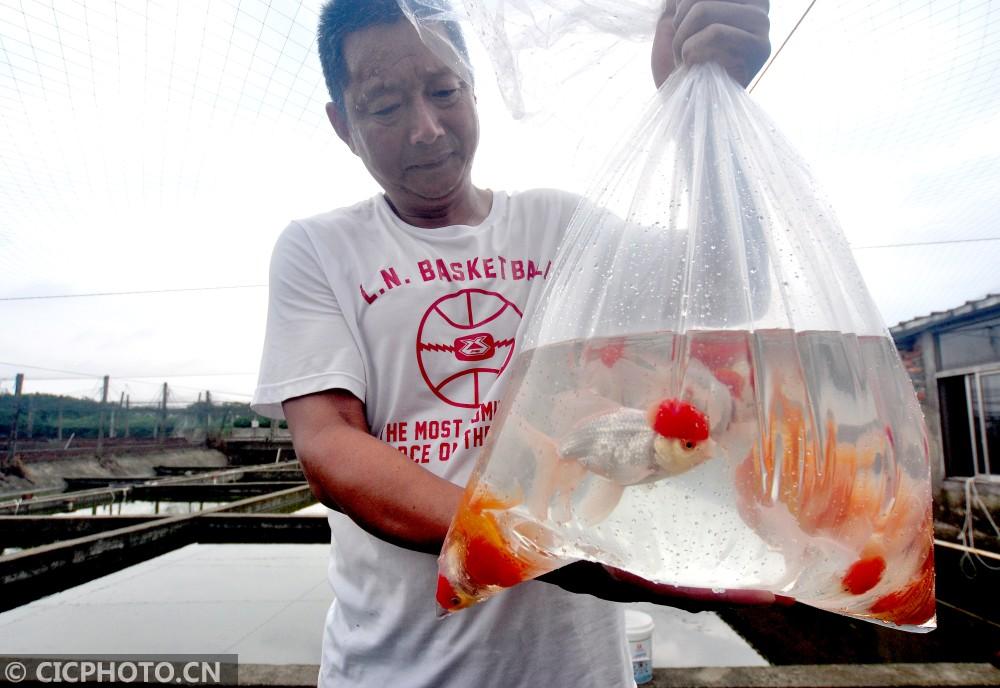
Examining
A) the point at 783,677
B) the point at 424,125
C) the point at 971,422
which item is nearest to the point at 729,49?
the point at 424,125

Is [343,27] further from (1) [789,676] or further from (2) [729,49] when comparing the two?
(1) [789,676]

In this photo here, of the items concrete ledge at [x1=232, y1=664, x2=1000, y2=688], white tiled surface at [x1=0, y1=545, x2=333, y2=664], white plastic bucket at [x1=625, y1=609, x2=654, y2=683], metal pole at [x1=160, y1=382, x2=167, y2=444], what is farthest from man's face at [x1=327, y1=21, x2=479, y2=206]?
metal pole at [x1=160, y1=382, x2=167, y2=444]

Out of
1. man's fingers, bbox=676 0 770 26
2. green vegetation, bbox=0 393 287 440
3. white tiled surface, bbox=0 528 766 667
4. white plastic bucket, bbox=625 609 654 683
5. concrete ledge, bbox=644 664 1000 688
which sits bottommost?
white tiled surface, bbox=0 528 766 667

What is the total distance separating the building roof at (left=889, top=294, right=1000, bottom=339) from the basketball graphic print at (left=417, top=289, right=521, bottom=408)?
705 centimetres

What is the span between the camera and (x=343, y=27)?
3.47ft

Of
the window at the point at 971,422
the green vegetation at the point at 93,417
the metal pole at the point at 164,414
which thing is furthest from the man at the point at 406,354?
the metal pole at the point at 164,414

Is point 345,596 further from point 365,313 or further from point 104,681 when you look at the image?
point 104,681

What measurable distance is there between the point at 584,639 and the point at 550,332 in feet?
1.92

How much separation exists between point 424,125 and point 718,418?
28.3 inches

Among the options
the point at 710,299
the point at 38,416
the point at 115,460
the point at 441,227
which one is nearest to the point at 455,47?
the point at 441,227

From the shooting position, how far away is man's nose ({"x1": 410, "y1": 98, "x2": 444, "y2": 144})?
1.03 m

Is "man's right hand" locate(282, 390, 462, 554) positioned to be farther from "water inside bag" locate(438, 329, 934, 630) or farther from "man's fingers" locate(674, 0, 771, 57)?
"man's fingers" locate(674, 0, 771, 57)

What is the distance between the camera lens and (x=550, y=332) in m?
0.77

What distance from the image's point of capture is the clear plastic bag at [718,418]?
0.60 metres
